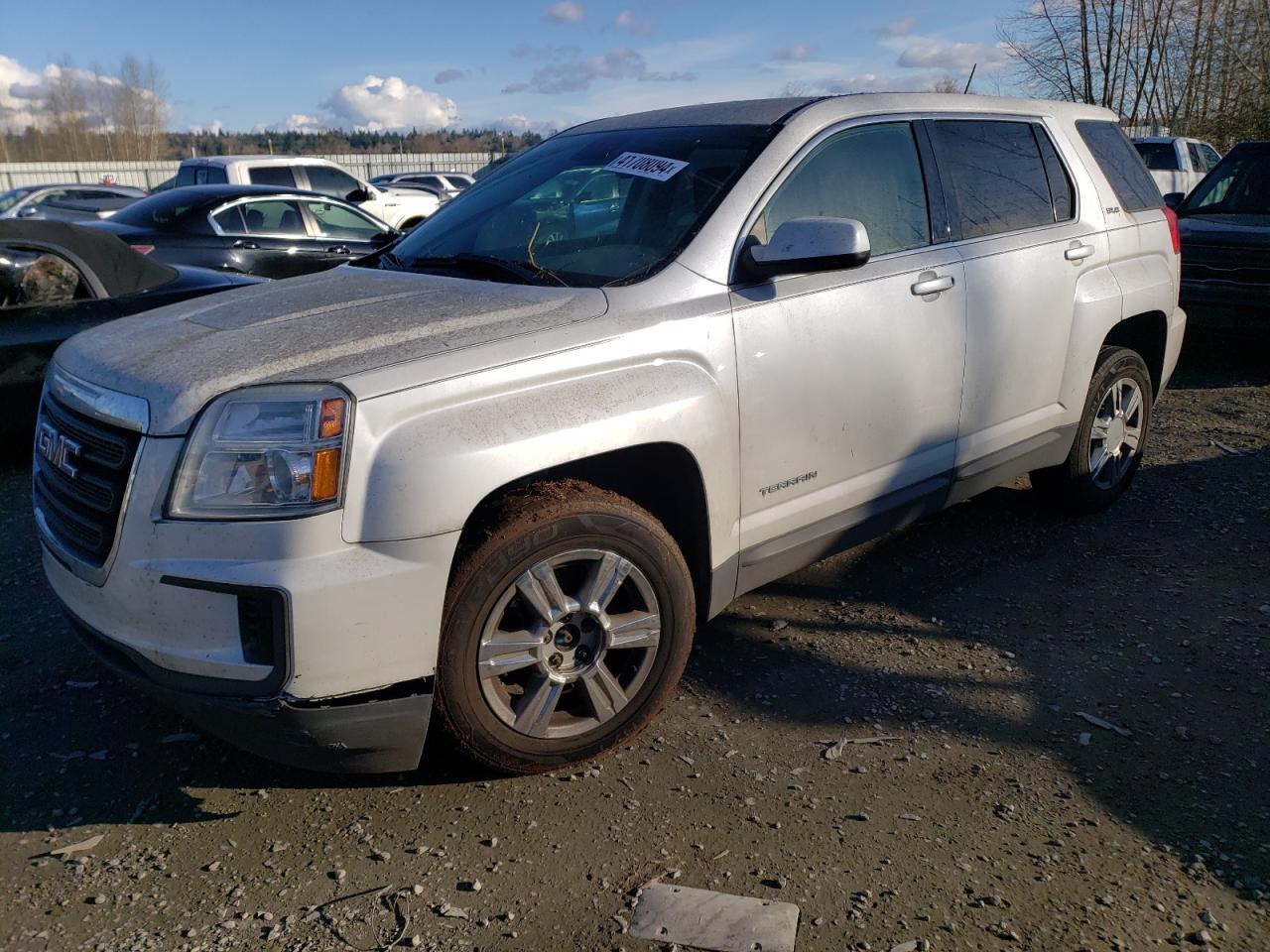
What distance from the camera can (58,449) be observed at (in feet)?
9.11

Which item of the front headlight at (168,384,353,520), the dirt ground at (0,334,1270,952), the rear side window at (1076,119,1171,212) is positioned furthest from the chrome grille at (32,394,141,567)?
the rear side window at (1076,119,1171,212)

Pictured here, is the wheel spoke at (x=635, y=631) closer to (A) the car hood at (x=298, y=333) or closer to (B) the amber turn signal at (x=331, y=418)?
(A) the car hood at (x=298, y=333)

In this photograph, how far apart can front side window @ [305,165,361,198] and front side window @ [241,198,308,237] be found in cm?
470

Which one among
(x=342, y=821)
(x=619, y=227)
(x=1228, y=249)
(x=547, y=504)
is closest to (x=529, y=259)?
(x=619, y=227)

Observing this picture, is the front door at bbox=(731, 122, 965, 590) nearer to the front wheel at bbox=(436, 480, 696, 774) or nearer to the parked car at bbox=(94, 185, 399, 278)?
the front wheel at bbox=(436, 480, 696, 774)

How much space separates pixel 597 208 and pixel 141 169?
146 feet

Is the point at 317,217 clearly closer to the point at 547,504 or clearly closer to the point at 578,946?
the point at 547,504

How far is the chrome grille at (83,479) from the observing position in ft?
8.22

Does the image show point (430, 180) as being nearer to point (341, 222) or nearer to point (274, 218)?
point (341, 222)

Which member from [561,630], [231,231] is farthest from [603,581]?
[231,231]

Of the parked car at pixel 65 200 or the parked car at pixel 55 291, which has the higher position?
the parked car at pixel 55 291

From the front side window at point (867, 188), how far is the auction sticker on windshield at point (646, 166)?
374 millimetres

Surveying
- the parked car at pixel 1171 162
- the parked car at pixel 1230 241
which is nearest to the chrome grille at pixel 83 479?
the parked car at pixel 1230 241

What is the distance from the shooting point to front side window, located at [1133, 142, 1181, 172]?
1627 centimetres
